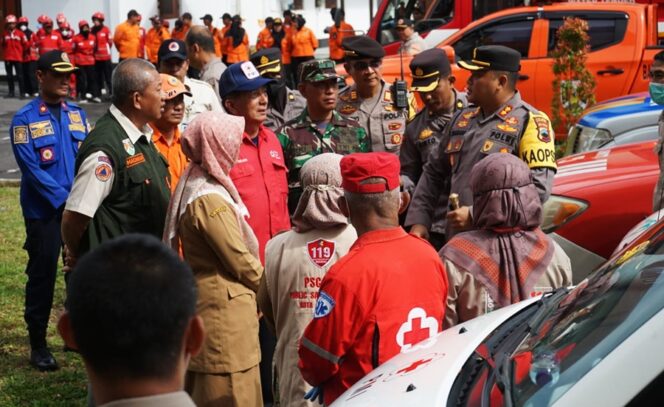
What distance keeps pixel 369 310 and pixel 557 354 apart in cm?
71

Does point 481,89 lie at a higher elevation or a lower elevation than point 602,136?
higher

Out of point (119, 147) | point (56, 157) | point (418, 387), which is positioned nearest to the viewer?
point (418, 387)

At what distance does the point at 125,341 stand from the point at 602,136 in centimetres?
786

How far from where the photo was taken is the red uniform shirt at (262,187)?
5.34 metres

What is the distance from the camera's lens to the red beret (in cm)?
366

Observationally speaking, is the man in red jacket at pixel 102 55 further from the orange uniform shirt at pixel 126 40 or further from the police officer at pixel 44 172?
the police officer at pixel 44 172

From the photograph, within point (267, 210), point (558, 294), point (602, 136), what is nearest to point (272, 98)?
point (267, 210)

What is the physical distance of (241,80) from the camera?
570cm

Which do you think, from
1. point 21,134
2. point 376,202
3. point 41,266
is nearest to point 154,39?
point 21,134

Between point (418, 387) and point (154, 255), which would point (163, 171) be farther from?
point (154, 255)

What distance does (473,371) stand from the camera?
3191 mm

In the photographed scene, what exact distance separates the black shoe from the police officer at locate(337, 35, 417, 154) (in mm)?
2358

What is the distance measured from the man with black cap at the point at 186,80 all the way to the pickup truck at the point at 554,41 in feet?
20.1

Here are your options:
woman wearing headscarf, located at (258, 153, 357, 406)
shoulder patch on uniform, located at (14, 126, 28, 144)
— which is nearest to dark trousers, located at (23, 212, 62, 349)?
shoulder patch on uniform, located at (14, 126, 28, 144)
